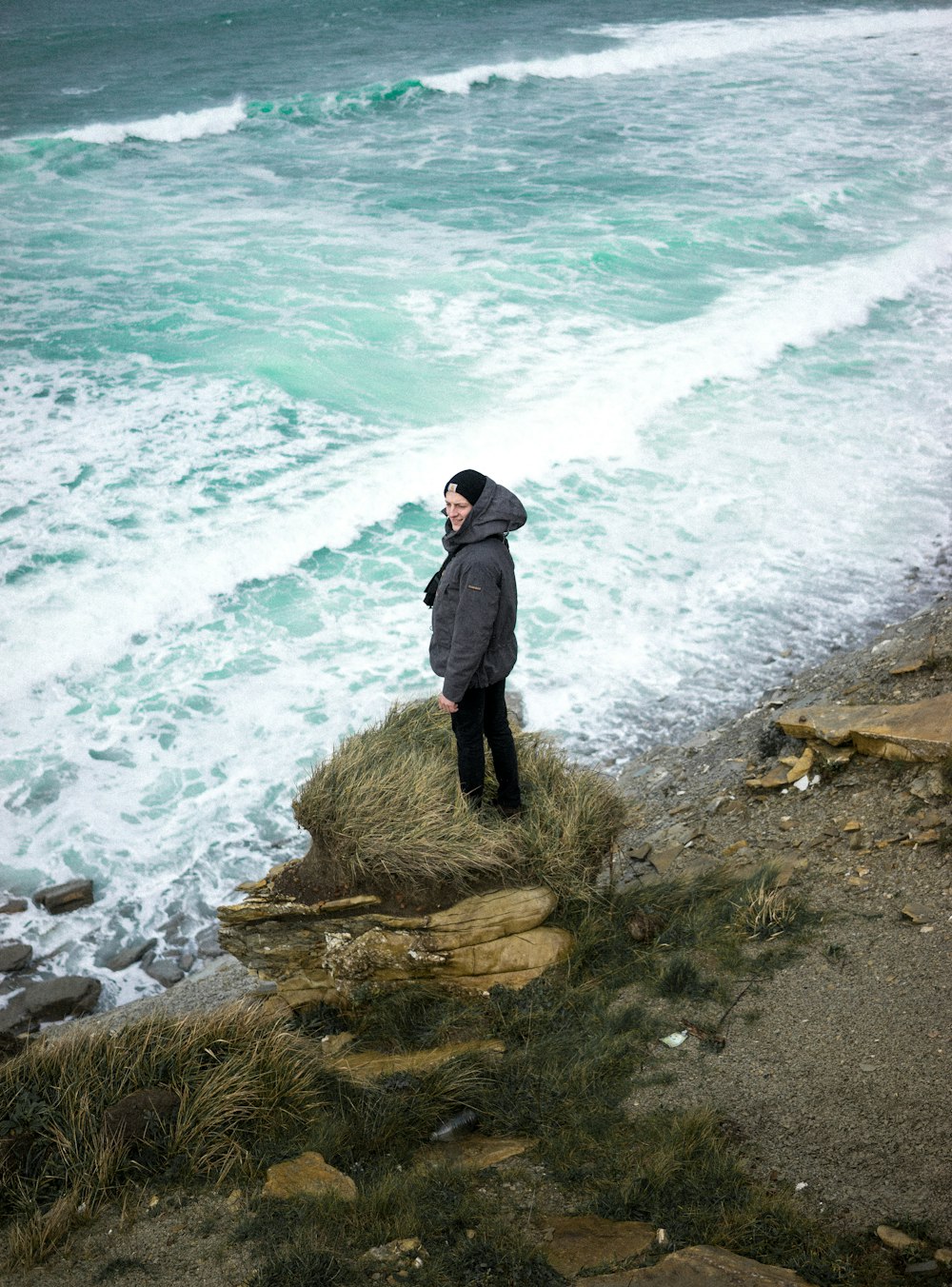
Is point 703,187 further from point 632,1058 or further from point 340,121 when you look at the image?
point 632,1058

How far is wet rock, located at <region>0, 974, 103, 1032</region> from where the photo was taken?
253 inches

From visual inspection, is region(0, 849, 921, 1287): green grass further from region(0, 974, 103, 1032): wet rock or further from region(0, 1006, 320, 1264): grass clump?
region(0, 974, 103, 1032): wet rock

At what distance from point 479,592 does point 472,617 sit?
0.13m

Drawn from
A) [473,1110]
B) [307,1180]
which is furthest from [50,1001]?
[473,1110]

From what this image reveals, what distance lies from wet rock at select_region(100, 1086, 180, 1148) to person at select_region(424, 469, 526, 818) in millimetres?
2184

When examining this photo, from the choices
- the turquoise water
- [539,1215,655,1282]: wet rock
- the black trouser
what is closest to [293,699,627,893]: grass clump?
the black trouser

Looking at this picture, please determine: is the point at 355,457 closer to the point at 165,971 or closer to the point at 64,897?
the point at 64,897

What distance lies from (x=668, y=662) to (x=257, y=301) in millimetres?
11334

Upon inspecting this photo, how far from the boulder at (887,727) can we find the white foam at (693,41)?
3065 centimetres

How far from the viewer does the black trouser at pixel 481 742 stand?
5.54m

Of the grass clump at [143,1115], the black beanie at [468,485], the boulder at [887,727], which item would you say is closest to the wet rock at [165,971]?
the grass clump at [143,1115]

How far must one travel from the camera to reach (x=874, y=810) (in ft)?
20.1

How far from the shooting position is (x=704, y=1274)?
11.2 ft

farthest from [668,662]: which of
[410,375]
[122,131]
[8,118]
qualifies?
[8,118]
